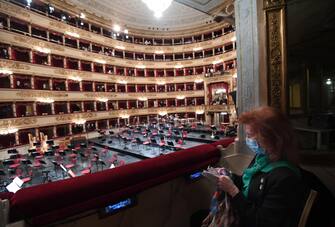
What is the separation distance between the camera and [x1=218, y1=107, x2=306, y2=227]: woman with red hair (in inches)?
46.0

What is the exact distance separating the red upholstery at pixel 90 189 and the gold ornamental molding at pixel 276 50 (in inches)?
52.1

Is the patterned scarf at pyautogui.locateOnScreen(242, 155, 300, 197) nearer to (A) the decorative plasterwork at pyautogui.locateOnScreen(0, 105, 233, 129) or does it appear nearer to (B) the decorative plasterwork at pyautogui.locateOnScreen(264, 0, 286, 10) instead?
(B) the decorative plasterwork at pyautogui.locateOnScreen(264, 0, 286, 10)

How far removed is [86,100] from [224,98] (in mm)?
14320

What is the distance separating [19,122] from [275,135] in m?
17.0

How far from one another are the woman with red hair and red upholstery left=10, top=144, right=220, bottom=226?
0.68 metres

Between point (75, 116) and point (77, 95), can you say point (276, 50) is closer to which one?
point (75, 116)

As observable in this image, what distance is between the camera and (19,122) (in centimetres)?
1438

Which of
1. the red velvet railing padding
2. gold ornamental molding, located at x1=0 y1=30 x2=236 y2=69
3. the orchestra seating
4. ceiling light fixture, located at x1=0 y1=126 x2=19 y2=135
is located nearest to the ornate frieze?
the orchestra seating

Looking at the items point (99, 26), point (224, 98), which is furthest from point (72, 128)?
point (224, 98)

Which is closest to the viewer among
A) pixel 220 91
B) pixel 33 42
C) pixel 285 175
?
pixel 285 175

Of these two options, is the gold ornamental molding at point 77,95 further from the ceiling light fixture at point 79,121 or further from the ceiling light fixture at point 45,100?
the ceiling light fixture at point 79,121

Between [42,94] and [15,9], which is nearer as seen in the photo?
[15,9]

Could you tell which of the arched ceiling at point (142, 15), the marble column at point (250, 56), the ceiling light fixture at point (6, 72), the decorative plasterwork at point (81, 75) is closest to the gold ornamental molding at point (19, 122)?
the ceiling light fixture at point (6, 72)

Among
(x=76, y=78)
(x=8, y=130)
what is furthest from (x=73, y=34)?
(x=8, y=130)
